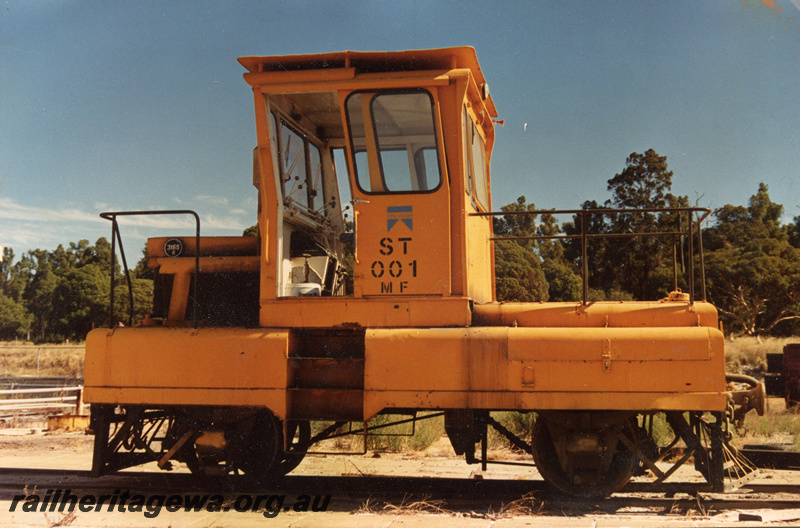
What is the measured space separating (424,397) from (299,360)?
135 cm

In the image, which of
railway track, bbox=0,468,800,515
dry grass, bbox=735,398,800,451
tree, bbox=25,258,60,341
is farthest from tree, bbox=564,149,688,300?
tree, bbox=25,258,60,341

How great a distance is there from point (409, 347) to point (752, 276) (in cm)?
2708

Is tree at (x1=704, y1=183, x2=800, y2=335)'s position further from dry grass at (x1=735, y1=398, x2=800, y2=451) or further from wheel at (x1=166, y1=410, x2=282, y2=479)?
wheel at (x1=166, y1=410, x2=282, y2=479)

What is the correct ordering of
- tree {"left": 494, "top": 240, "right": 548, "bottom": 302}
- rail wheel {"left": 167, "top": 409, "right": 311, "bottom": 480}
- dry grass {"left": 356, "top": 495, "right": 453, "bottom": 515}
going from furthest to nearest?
tree {"left": 494, "top": 240, "right": 548, "bottom": 302} < rail wheel {"left": 167, "top": 409, "right": 311, "bottom": 480} < dry grass {"left": 356, "top": 495, "right": 453, "bottom": 515}

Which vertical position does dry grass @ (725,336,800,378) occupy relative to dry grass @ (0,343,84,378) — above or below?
above

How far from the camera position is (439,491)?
20.4 ft

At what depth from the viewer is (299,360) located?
19.5 ft

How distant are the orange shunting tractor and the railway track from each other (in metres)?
0.22

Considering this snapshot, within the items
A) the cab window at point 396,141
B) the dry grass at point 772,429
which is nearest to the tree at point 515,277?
the dry grass at point 772,429

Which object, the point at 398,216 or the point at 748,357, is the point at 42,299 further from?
the point at 398,216

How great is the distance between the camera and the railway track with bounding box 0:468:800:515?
548 cm

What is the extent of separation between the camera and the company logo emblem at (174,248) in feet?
21.7

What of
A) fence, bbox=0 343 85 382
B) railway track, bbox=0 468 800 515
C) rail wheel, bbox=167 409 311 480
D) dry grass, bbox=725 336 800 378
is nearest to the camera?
railway track, bbox=0 468 800 515

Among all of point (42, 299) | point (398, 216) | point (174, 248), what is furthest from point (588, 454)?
point (42, 299)
